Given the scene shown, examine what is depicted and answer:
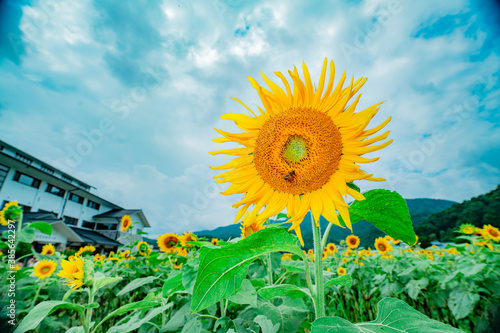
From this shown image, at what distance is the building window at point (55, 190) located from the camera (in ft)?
82.5

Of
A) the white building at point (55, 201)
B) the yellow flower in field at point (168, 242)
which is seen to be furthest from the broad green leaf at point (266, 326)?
the white building at point (55, 201)

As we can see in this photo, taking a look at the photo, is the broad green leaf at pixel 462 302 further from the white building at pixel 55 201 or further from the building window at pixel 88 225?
the building window at pixel 88 225

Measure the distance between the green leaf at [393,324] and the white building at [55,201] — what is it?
50.6ft

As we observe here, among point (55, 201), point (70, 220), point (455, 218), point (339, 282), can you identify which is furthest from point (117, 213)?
point (339, 282)

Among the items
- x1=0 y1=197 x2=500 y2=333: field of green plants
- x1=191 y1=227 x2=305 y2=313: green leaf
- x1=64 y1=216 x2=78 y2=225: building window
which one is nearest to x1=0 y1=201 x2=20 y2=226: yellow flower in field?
x1=0 y1=197 x2=500 y2=333: field of green plants

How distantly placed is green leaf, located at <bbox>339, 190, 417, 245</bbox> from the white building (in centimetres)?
1533

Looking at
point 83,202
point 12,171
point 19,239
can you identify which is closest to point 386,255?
point 19,239

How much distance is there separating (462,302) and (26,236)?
5.48 metres

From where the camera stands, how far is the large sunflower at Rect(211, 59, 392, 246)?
3.48 ft

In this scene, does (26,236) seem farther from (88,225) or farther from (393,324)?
(88,225)

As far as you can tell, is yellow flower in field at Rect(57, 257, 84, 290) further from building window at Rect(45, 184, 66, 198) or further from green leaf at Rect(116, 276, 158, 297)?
building window at Rect(45, 184, 66, 198)

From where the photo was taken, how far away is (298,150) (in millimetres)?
1157

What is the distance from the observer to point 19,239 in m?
2.96

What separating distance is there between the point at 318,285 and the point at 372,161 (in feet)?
2.03
